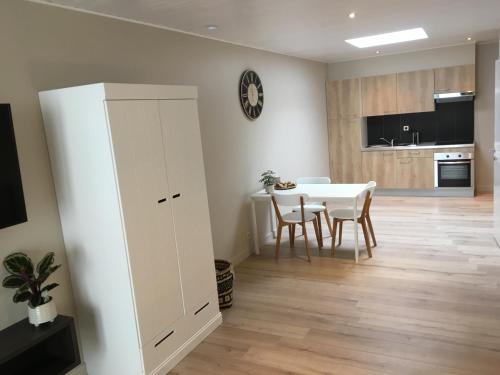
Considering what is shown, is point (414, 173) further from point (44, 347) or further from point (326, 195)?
point (44, 347)

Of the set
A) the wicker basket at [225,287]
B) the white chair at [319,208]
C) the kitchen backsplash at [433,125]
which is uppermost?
the kitchen backsplash at [433,125]

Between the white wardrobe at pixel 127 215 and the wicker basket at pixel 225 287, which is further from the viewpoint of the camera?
the wicker basket at pixel 225 287

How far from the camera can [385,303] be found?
3398 mm

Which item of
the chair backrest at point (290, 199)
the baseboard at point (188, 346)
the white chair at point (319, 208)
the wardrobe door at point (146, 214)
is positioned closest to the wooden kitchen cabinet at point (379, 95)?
the white chair at point (319, 208)

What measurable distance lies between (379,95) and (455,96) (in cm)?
117

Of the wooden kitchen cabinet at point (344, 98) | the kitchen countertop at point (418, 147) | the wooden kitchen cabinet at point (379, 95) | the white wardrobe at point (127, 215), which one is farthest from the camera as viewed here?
the wooden kitchen cabinet at point (344, 98)

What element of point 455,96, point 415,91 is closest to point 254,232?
point 415,91

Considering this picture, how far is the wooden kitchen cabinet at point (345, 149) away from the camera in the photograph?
24.0 feet

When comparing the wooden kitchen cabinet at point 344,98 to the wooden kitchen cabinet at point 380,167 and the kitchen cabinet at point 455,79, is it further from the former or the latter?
the kitchen cabinet at point 455,79

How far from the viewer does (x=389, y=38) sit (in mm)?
5375

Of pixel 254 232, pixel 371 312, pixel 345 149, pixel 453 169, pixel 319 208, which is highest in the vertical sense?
pixel 345 149

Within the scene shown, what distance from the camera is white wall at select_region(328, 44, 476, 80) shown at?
644cm

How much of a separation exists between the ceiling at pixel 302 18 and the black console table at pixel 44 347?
1968 millimetres

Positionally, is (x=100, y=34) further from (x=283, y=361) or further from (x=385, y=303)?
(x=385, y=303)
